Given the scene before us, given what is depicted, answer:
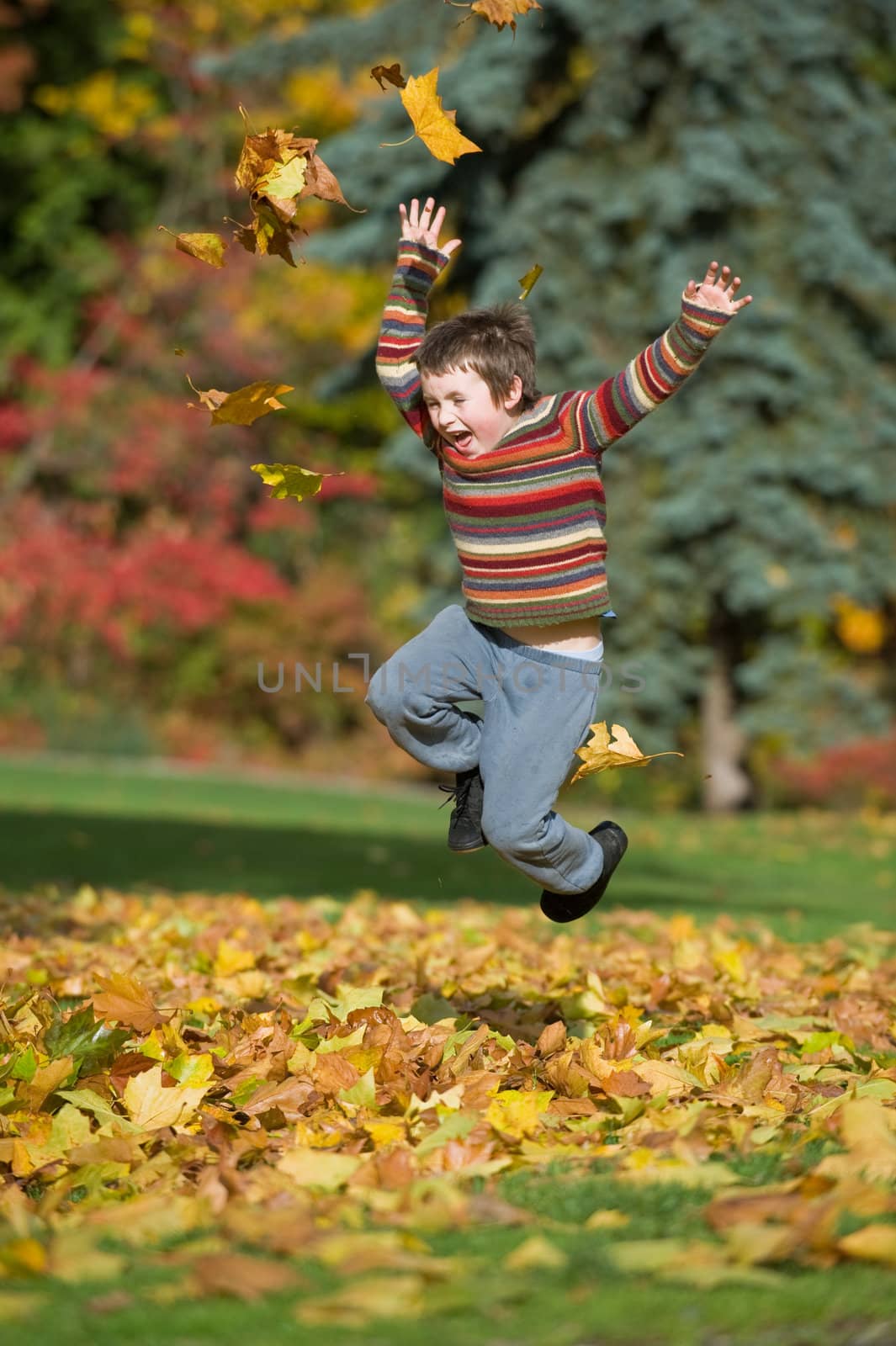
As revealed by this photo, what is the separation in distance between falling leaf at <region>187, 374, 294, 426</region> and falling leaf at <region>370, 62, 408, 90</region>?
2.46 ft

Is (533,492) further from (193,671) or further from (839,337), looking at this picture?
(193,671)

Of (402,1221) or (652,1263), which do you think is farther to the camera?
(402,1221)

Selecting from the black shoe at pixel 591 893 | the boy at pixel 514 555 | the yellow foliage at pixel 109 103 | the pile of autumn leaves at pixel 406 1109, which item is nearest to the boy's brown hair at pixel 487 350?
the boy at pixel 514 555

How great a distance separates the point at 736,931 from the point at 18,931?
3219 mm

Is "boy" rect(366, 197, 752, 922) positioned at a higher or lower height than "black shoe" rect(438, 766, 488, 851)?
higher

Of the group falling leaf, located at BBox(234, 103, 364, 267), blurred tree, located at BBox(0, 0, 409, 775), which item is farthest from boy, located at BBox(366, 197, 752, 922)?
blurred tree, located at BBox(0, 0, 409, 775)

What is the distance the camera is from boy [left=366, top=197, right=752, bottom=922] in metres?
4.04

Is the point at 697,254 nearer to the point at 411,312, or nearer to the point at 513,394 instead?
the point at 411,312

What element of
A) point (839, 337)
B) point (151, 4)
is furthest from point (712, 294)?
point (151, 4)

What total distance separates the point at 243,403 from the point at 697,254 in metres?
13.0

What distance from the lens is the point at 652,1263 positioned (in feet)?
8.24

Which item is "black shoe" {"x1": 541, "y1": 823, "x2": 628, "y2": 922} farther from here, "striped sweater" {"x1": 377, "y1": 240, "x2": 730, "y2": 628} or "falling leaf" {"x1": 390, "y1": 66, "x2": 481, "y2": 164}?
"falling leaf" {"x1": 390, "y1": 66, "x2": 481, "y2": 164}

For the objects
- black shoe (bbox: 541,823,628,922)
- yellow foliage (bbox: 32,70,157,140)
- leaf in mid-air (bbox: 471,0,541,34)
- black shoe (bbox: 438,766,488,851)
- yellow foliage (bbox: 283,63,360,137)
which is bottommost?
black shoe (bbox: 541,823,628,922)

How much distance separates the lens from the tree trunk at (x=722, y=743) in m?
17.2
